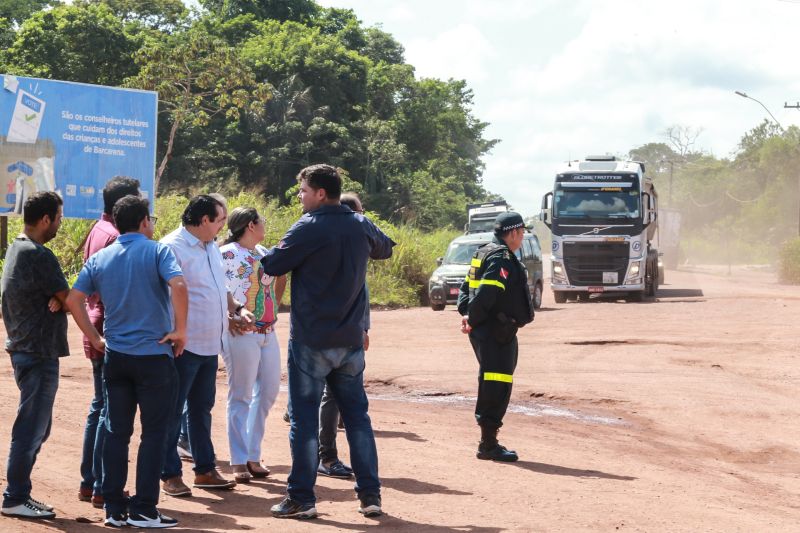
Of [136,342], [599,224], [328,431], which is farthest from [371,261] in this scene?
[136,342]

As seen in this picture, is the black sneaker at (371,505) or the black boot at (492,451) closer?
the black sneaker at (371,505)

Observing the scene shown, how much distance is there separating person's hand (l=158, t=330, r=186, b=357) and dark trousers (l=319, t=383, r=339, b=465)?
75.0 inches

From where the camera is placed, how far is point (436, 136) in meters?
58.4

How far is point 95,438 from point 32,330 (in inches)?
30.6

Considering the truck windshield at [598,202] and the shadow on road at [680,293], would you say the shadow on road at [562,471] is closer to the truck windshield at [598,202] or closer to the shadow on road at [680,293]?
the truck windshield at [598,202]

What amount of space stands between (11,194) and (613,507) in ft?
62.1

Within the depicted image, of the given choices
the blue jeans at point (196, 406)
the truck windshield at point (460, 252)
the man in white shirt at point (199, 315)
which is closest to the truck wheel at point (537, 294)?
the truck windshield at point (460, 252)

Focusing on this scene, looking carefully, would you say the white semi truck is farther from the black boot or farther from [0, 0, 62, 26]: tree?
[0, 0, 62, 26]: tree

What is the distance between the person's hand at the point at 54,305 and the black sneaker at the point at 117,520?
114 centimetres

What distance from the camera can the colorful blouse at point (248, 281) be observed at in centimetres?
730

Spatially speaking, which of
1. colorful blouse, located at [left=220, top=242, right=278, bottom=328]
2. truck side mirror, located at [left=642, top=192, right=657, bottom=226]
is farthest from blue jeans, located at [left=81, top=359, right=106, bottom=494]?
truck side mirror, located at [left=642, top=192, right=657, bottom=226]

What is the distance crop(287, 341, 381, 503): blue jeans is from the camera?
6.30 m

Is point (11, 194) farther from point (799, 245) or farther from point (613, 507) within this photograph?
point (799, 245)

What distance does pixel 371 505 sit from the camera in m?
6.38
